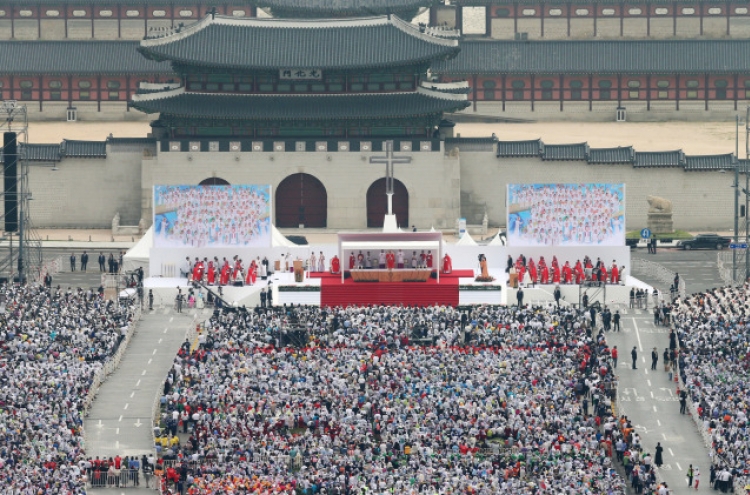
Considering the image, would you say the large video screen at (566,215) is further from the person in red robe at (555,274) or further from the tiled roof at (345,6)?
the tiled roof at (345,6)

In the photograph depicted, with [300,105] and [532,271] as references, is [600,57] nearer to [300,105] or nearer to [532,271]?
[300,105]

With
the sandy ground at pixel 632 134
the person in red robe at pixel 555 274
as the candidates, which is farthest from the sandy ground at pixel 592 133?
the person in red robe at pixel 555 274

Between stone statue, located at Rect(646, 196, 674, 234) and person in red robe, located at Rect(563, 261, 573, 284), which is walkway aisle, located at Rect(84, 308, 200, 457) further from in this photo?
stone statue, located at Rect(646, 196, 674, 234)

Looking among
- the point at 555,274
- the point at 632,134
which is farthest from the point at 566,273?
the point at 632,134

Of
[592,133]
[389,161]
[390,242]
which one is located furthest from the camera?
[592,133]

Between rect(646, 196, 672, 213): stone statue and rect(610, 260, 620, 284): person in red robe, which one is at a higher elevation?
rect(646, 196, 672, 213): stone statue

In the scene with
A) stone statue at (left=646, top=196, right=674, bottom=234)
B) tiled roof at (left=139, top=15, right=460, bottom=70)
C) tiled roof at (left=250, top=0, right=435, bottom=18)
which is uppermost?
tiled roof at (left=250, top=0, right=435, bottom=18)

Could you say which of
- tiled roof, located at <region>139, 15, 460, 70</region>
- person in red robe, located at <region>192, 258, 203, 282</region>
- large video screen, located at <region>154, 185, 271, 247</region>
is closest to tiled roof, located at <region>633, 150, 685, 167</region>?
tiled roof, located at <region>139, 15, 460, 70</region>
